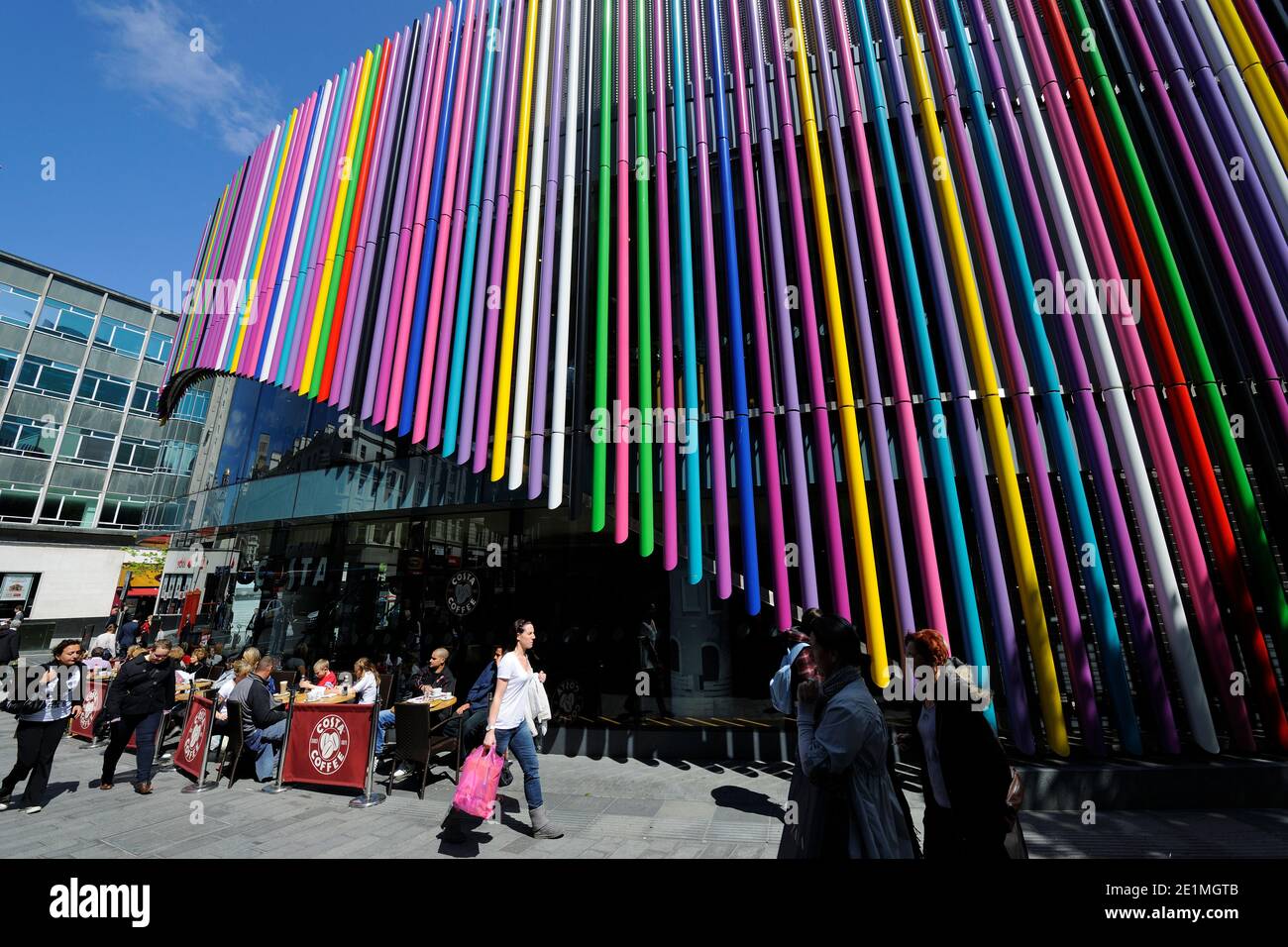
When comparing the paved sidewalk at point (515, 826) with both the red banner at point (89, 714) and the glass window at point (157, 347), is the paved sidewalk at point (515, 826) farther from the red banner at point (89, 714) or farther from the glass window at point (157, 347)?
the glass window at point (157, 347)

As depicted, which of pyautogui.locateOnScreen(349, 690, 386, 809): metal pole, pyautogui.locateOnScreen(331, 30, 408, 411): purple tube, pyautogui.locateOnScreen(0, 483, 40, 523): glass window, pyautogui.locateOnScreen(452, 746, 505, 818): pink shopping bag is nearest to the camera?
pyautogui.locateOnScreen(452, 746, 505, 818): pink shopping bag

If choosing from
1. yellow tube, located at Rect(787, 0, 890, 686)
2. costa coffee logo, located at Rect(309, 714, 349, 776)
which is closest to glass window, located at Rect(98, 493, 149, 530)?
costa coffee logo, located at Rect(309, 714, 349, 776)

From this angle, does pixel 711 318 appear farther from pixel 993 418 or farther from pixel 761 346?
pixel 993 418

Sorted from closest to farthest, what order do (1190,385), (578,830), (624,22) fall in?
(578,830) → (1190,385) → (624,22)

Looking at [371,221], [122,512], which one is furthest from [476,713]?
[122,512]

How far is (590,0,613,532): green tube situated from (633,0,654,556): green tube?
1.75 ft

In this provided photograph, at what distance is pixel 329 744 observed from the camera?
641 centimetres

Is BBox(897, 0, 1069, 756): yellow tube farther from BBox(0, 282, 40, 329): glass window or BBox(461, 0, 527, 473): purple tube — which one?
BBox(0, 282, 40, 329): glass window

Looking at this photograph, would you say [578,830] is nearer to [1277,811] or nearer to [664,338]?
[664,338]

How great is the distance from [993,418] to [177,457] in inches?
1008

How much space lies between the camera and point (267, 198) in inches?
565

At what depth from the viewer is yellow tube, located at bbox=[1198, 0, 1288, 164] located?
6797 millimetres
